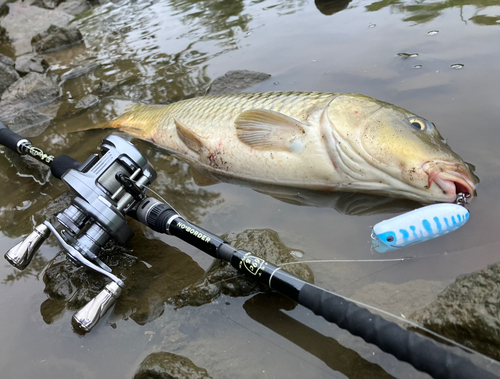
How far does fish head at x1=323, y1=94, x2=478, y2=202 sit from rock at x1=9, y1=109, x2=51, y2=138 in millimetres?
3769

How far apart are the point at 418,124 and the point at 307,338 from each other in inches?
63.4

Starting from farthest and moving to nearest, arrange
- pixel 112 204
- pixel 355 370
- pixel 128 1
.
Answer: pixel 128 1, pixel 112 204, pixel 355 370

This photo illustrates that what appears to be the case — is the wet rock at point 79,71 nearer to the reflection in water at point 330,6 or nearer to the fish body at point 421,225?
the reflection in water at point 330,6

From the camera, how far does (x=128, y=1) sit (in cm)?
1092

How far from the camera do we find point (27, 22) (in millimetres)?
9938

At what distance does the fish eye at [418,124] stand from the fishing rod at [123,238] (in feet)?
4.69

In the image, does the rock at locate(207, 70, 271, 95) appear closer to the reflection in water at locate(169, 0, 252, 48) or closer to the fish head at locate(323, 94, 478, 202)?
the reflection in water at locate(169, 0, 252, 48)

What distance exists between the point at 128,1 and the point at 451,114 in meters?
11.1

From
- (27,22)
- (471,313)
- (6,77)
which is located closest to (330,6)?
(6,77)

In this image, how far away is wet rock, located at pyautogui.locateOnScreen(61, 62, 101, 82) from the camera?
5889 millimetres

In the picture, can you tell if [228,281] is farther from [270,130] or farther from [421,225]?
[270,130]

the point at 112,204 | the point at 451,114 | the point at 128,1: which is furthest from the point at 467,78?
the point at 128,1

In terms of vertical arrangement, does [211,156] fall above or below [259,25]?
below

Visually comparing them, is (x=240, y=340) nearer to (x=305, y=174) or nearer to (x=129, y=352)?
(x=129, y=352)
